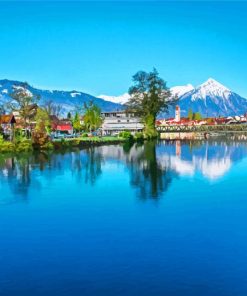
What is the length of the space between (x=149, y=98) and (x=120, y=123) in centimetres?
A: 2221

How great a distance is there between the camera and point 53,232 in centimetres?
1363

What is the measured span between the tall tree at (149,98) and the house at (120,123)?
54.4ft

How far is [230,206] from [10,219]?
8453 mm

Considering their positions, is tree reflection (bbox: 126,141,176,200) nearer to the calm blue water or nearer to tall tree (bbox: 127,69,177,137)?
the calm blue water

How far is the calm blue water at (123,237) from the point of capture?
9.44 meters

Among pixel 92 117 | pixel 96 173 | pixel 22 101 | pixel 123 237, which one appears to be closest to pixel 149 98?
pixel 92 117

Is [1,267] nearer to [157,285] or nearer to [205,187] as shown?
[157,285]

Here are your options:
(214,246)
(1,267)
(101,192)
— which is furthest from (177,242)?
(101,192)

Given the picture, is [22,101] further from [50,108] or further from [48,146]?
[50,108]

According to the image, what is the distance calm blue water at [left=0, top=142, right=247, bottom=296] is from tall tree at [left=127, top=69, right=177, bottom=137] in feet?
189

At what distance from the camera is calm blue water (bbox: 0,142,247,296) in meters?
9.44

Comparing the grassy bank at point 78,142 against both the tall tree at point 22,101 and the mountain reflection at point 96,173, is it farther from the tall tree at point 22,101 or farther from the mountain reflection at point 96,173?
the mountain reflection at point 96,173

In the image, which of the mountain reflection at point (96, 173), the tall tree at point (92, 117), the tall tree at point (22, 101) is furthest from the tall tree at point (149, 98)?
the mountain reflection at point (96, 173)

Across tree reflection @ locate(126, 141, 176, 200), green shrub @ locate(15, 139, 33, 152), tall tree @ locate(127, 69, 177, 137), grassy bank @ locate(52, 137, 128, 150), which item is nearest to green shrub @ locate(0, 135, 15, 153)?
green shrub @ locate(15, 139, 33, 152)
